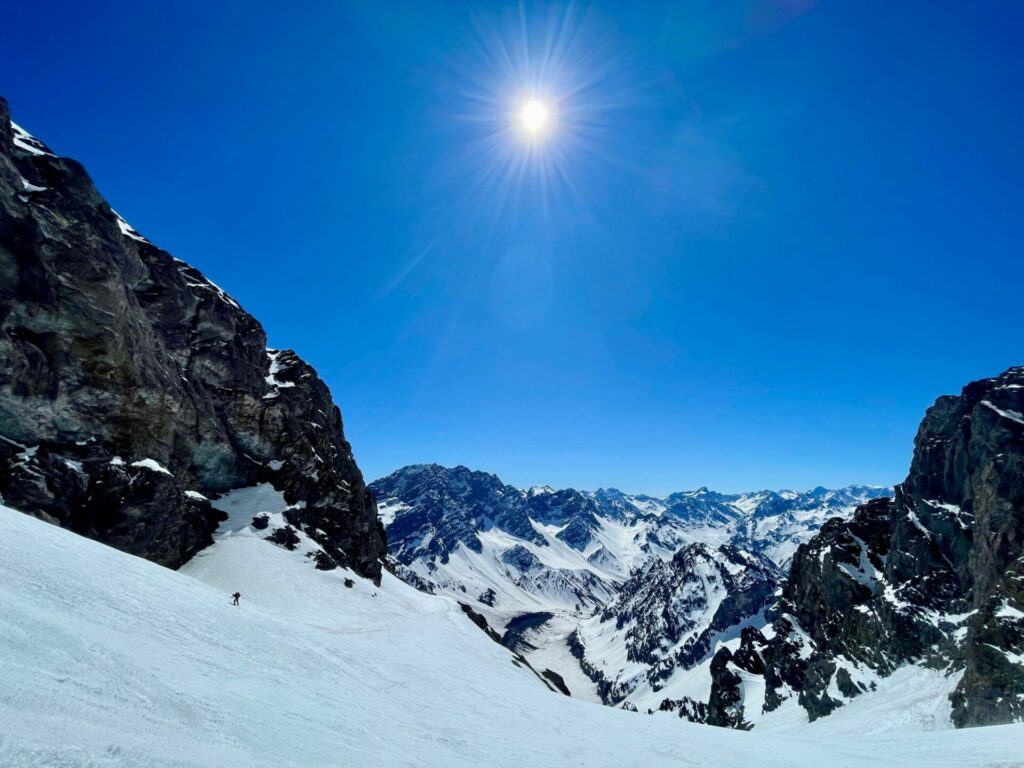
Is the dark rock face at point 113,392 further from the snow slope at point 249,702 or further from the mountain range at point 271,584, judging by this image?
the snow slope at point 249,702

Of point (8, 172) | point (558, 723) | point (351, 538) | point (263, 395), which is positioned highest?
point (8, 172)

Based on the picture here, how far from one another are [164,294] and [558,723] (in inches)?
2939

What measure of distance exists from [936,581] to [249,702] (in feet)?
381

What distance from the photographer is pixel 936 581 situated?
8875cm

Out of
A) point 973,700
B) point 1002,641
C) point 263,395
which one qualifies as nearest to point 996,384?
point 1002,641

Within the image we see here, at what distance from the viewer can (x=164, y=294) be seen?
227 feet

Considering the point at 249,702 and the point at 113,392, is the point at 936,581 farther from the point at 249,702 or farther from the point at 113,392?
the point at 113,392

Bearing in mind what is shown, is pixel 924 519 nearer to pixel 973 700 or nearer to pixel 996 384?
pixel 996 384

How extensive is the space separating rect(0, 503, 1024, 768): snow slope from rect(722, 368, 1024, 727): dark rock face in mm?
50883

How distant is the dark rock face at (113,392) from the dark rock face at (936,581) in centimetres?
8132

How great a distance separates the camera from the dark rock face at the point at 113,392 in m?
40.5

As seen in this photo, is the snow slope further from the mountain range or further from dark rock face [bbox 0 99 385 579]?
dark rock face [bbox 0 99 385 579]

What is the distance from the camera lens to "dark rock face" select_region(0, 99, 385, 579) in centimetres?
4047

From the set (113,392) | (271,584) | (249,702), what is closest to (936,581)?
(271,584)
